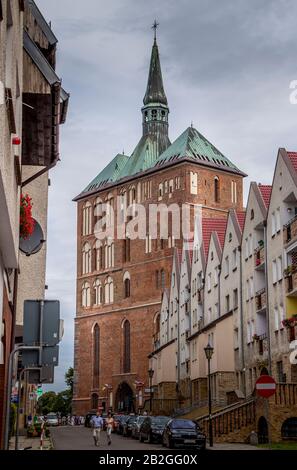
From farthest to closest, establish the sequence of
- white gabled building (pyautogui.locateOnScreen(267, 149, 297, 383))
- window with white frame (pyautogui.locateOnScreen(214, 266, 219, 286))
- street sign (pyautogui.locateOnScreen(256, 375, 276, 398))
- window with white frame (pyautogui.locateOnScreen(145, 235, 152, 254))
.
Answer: window with white frame (pyautogui.locateOnScreen(145, 235, 152, 254)) < window with white frame (pyautogui.locateOnScreen(214, 266, 219, 286)) < white gabled building (pyautogui.locateOnScreen(267, 149, 297, 383)) < street sign (pyautogui.locateOnScreen(256, 375, 276, 398))

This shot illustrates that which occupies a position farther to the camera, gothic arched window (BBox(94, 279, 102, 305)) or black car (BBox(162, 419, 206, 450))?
gothic arched window (BBox(94, 279, 102, 305))

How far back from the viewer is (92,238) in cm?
10894

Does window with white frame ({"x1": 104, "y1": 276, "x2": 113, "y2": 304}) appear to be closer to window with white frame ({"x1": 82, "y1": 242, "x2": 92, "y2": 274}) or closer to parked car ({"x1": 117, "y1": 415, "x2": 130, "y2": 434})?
window with white frame ({"x1": 82, "y1": 242, "x2": 92, "y2": 274})

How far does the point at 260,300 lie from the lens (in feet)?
139

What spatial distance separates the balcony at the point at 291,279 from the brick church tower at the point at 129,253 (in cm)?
5684

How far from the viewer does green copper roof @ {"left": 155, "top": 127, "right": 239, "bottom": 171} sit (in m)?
99.4

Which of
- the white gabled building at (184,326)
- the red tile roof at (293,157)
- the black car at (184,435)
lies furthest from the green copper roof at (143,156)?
the black car at (184,435)

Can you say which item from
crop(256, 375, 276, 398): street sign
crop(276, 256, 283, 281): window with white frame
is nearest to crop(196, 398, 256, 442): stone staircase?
crop(276, 256, 283, 281): window with white frame

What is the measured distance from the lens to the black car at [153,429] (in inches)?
1487

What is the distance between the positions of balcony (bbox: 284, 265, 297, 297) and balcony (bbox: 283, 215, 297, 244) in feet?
4.37

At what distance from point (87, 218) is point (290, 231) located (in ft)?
248

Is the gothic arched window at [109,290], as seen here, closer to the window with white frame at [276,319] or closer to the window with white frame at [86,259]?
the window with white frame at [86,259]
